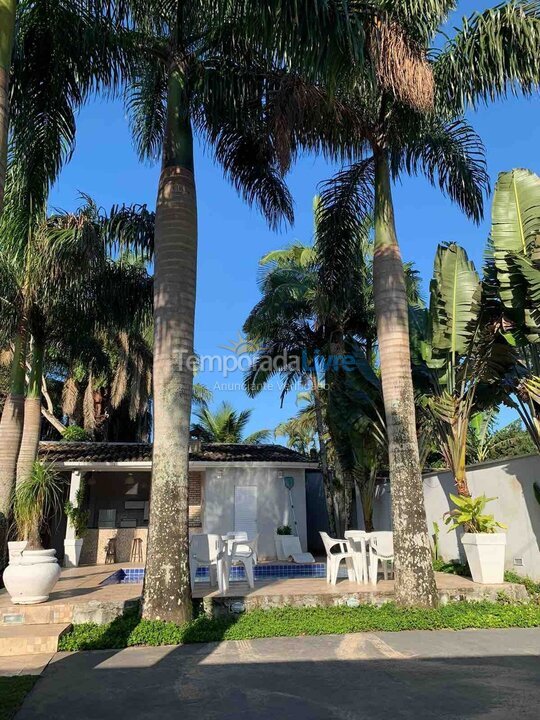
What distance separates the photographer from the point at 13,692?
543 cm

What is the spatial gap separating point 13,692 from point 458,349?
896cm

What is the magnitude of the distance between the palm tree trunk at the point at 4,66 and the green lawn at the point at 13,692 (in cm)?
445

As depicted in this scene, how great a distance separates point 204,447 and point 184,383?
40.1ft

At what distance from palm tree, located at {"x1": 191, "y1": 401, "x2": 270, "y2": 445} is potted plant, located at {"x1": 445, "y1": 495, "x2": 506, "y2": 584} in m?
23.7

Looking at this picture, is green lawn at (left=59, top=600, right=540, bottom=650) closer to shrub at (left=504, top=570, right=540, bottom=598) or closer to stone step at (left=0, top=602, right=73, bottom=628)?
stone step at (left=0, top=602, right=73, bottom=628)

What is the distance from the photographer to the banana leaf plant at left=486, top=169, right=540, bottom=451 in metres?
9.59

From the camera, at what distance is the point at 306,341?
20.0 metres

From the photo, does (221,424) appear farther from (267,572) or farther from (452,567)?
(452,567)

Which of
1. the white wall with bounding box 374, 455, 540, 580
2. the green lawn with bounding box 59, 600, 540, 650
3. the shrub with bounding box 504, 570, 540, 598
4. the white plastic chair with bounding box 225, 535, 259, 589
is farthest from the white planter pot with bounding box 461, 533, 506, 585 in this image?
the white plastic chair with bounding box 225, 535, 259, 589

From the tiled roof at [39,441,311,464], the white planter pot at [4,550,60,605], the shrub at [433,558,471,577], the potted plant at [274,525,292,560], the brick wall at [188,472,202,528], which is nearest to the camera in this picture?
the white planter pot at [4,550,60,605]

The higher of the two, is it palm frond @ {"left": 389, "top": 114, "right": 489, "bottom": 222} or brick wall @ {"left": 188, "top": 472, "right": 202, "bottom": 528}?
palm frond @ {"left": 389, "top": 114, "right": 489, "bottom": 222}

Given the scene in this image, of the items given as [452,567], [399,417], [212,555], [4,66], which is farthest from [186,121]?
[452,567]

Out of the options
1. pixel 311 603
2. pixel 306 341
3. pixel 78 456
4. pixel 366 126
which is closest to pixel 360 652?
pixel 311 603

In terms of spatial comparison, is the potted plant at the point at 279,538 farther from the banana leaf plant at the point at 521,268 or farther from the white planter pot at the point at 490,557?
the banana leaf plant at the point at 521,268
